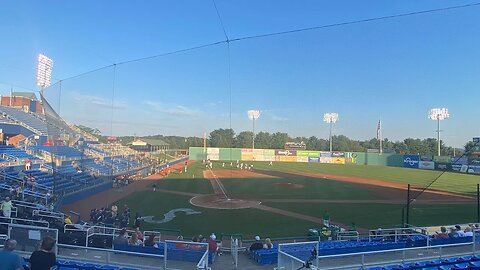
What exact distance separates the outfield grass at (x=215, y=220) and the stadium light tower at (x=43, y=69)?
17.1 metres

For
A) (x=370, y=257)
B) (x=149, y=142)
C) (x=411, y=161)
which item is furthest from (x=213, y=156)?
(x=370, y=257)

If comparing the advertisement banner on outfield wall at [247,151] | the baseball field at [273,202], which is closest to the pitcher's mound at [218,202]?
the baseball field at [273,202]

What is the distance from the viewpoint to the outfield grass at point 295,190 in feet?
62.2

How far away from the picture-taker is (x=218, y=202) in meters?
20.8

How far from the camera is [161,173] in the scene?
72.0ft

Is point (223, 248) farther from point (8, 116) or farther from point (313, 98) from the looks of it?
point (8, 116)

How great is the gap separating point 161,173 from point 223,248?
1043 centimetres

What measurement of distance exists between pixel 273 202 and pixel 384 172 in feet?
48.9

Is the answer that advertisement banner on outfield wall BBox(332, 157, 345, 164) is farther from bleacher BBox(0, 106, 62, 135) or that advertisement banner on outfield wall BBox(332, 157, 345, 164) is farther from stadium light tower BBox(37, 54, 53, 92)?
bleacher BBox(0, 106, 62, 135)

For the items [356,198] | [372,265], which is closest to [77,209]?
[372,265]

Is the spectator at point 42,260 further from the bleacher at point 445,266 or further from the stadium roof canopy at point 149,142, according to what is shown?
the stadium roof canopy at point 149,142

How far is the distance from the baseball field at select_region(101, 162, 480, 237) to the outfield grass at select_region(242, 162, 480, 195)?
153 mm

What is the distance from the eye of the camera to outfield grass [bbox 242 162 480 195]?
2174 cm

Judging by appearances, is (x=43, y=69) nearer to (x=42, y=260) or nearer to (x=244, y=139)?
(x=244, y=139)
